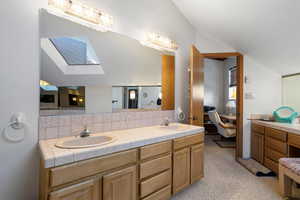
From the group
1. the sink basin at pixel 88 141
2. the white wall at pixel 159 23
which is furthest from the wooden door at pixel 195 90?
the sink basin at pixel 88 141

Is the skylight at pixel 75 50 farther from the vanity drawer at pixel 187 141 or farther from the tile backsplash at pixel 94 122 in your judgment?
the vanity drawer at pixel 187 141

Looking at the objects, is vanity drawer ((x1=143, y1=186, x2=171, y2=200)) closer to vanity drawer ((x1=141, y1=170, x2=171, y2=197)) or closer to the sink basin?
vanity drawer ((x1=141, y1=170, x2=171, y2=197))

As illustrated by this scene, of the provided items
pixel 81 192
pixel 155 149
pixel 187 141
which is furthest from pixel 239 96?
pixel 81 192

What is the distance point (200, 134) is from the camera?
2.19m

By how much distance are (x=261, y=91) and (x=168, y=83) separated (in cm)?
199

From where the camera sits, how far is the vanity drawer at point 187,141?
1.84 m

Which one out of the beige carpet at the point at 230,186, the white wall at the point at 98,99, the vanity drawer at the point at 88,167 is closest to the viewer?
the vanity drawer at the point at 88,167

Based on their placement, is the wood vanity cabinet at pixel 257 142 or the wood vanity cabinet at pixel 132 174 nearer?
the wood vanity cabinet at pixel 132 174

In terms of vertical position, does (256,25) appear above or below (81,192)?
above

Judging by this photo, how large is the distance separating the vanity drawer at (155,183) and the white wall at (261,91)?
223cm

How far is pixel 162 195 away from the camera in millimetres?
1693

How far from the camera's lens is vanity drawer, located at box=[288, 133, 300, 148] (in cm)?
207

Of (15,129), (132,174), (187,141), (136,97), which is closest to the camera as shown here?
(15,129)

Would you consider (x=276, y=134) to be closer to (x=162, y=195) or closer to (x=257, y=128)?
(x=257, y=128)
